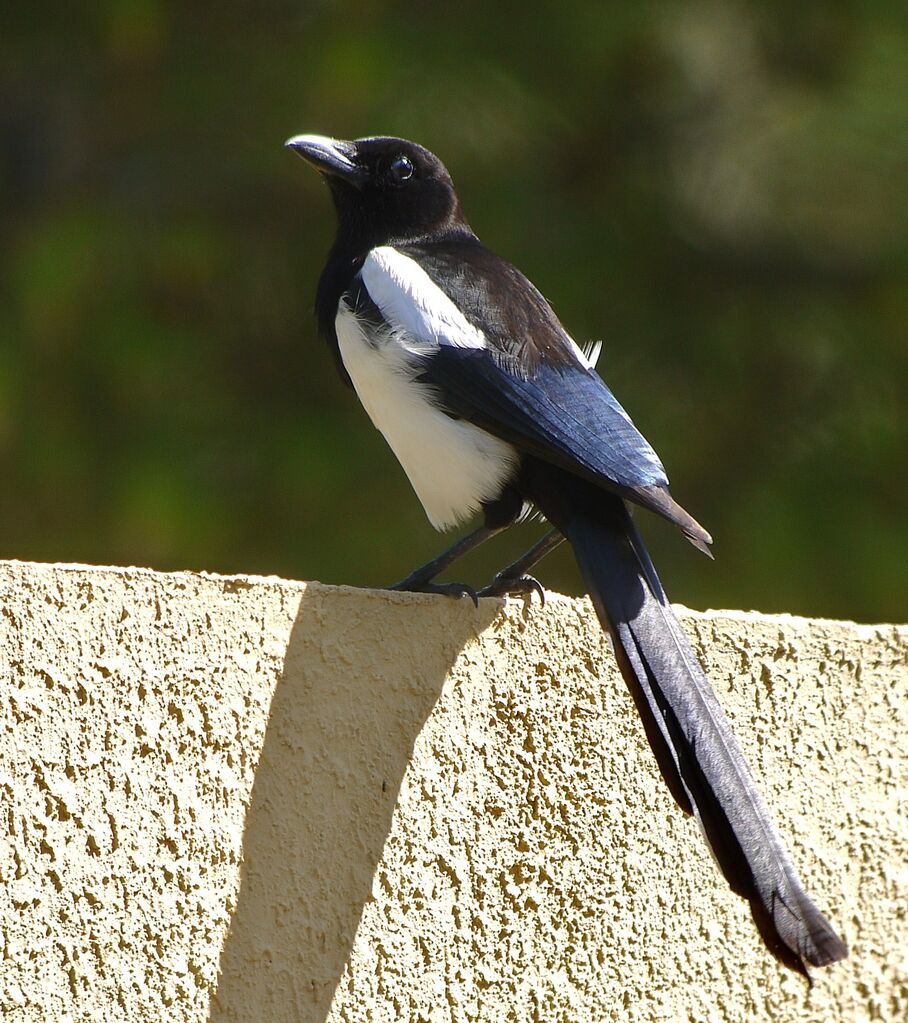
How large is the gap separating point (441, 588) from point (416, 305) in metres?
0.50

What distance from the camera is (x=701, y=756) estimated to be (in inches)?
54.9

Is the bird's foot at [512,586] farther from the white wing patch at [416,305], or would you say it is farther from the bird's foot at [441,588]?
the white wing patch at [416,305]

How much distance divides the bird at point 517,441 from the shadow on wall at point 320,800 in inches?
6.3

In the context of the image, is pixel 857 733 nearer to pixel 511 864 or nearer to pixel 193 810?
pixel 511 864

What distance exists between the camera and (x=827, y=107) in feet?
13.6

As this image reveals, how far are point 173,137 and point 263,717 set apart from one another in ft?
9.33

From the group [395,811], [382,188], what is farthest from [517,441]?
[382,188]

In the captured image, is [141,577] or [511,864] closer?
[141,577]

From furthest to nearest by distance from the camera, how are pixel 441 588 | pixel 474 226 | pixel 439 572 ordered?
pixel 474 226 → pixel 439 572 → pixel 441 588

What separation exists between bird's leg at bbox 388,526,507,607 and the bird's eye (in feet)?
2.30

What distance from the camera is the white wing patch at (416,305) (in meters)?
1.96

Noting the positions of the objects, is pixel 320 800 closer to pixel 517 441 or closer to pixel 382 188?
pixel 517 441

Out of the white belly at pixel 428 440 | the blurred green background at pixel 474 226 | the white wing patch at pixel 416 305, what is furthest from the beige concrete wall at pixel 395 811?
the blurred green background at pixel 474 226

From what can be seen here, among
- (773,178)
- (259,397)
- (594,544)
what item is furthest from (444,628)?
(773,178)
